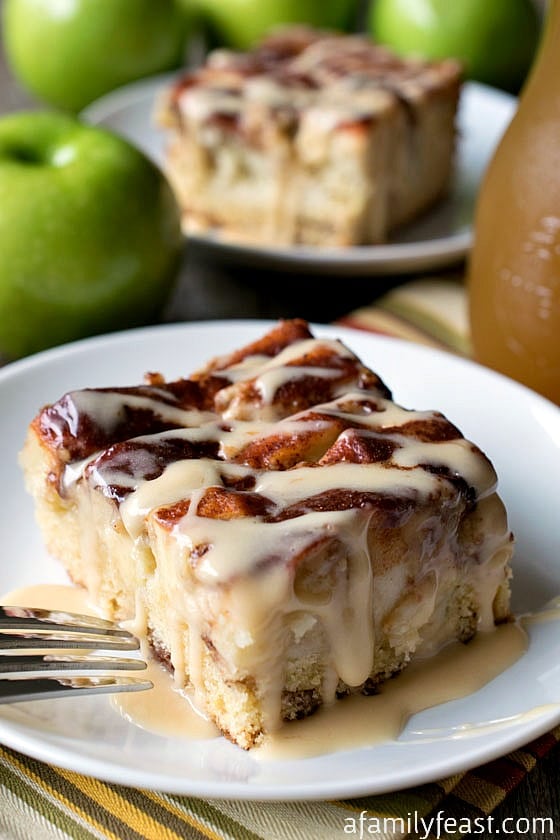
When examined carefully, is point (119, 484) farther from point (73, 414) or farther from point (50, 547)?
point (50, 547)

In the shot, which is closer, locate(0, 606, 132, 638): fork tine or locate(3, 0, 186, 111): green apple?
locate(0, 606, 132, 638): fork tine

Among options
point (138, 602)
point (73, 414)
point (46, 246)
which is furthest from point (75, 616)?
point (46, 246)

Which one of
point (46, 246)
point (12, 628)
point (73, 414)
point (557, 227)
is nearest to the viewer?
point (12, 628)

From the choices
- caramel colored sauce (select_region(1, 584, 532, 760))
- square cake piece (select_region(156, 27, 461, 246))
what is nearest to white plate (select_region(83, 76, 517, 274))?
square cake piece (select_region(156, 27, 461, 246))

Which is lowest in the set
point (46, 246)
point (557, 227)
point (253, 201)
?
point (253, 201)

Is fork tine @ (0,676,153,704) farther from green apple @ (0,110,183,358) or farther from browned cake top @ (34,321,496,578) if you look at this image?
green apple @ (0,110,183,358)

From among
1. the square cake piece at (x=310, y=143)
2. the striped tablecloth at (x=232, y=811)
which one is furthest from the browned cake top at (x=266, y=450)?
the square cake piece at (x=310, y=143)

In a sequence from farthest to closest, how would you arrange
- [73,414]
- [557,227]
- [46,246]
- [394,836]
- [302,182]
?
[302,182] < [46,246] < [557,227] < [73,414] < [394,836]
